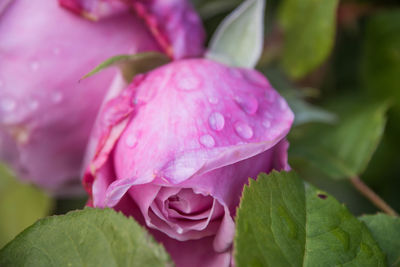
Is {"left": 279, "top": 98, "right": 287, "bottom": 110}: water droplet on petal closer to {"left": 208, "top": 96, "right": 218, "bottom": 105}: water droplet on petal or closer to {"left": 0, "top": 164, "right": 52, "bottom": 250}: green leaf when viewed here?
{"left": 208, "top": 96, "right": 218, "bottom": 105}: water droplet on petal

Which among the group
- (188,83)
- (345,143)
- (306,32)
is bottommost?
(345,143)

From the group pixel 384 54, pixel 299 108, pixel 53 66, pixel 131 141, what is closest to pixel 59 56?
pixel 53 66

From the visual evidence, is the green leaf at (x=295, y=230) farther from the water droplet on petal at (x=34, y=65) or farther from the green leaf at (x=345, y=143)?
the water droplet on petal at (x=34, y=65)

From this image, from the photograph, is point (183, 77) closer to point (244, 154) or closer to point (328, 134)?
point (244, 154)

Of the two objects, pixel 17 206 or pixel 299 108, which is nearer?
pixel 299 108

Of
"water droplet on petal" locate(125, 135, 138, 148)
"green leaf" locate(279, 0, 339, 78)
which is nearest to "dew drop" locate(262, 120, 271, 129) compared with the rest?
"water droplet on petal" locate(125, 135, 138, 148)

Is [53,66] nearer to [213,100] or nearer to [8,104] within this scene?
[8,104]

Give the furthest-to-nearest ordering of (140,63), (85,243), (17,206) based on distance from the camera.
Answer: (17,206) → (140,63) → (85,243)
